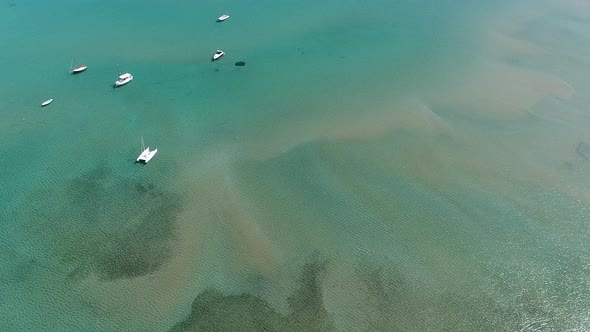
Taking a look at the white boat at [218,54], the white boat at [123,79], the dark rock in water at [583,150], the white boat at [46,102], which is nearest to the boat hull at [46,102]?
the white boat at [46,102]

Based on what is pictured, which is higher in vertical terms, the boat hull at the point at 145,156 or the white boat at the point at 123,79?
the white boat at the point at 123,79

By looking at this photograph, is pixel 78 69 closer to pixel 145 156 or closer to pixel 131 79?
pixel 131 79

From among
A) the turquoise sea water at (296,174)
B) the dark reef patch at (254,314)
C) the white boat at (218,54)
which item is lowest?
the dark reef patch at (254,314)

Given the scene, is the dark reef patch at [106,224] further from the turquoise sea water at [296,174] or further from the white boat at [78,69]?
the white boat at [78,69]

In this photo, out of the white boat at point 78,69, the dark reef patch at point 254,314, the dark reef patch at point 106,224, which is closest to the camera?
→ the dark reef patch at point 254,314

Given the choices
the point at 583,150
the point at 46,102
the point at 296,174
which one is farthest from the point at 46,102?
the point at 583,150

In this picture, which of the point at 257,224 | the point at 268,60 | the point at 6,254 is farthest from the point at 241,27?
the point at 6,254

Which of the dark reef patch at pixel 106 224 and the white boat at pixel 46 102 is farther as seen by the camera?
the white boat at pixel 46 102
